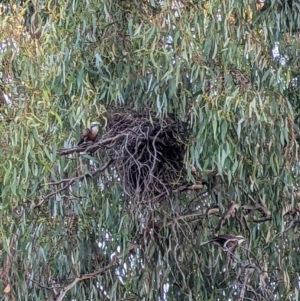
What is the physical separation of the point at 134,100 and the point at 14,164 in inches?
22.4

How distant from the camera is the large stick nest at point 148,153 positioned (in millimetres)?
2373

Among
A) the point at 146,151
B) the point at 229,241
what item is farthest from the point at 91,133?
the point at 229,241

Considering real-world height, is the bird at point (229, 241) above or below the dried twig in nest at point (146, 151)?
below

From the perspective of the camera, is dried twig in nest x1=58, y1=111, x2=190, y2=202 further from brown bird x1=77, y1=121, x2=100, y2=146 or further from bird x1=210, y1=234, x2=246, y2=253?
bird x1=210, y1=234, x2=246, y2=253

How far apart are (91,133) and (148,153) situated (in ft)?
0.78

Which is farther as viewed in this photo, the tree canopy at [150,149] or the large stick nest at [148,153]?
the large stick nest at [148,153]

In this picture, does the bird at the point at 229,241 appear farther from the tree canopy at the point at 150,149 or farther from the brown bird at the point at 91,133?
the brown bird at the point at 91,133

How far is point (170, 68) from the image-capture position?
221 cm

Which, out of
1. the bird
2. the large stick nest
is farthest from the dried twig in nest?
the bird

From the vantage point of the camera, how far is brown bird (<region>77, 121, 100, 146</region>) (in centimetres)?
244

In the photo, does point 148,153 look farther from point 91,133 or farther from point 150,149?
point 91,133

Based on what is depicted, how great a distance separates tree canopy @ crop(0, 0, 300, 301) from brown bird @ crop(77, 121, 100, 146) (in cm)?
4

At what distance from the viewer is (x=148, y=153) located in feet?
7.87

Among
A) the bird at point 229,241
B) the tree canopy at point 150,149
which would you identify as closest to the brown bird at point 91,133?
the tree canopy at point 150,149
